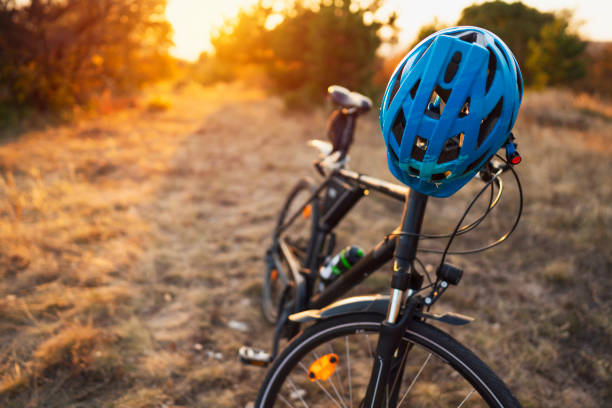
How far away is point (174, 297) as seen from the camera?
3.11m

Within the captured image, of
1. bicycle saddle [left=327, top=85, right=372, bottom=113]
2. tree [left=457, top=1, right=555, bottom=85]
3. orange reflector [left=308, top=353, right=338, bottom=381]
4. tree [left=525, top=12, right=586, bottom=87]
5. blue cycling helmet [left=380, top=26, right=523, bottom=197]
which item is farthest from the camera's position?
tree [left=525, top=12, right=586, bottom=87]

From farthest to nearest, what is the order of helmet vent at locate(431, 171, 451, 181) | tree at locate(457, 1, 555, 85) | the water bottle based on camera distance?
tree at locate(457, 1, 555, 85) → the water bottle → helmet vent at locate(431, 171, 451, 181)

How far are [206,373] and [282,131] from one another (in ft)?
23.1

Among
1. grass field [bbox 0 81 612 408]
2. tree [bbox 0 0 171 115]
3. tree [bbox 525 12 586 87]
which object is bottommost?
grass field [bbox 0 81 612 408]

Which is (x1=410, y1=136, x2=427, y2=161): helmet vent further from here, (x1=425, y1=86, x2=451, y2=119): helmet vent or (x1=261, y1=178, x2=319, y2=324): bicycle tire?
(x1=261, y1=178, x2=319, y2=324): bicycle tire

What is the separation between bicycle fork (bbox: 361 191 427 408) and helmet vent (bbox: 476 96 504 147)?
31 cm

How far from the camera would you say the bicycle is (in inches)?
46.5

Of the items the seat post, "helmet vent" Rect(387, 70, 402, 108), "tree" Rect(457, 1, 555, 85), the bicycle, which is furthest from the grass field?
"tree" Rect(457, 1, 555, 85)

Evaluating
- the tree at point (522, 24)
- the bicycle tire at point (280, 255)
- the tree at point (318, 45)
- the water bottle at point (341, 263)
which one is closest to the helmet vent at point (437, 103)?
the water bottle at point (341, 263)

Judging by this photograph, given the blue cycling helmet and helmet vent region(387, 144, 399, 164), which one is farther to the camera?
helmet vent region(387, 144, 399, 164)

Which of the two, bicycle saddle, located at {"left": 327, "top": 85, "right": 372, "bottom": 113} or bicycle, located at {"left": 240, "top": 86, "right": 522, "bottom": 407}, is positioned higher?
bicycle saddle, located at {"left": 327, "top": 85, "right": 372, "bottom": 113}

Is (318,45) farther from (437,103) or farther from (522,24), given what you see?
(522,24)

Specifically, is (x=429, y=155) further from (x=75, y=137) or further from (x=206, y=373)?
(x=75, y=137)

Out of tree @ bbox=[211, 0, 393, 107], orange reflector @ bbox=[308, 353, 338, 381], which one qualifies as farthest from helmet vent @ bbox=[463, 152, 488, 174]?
tree @ bbox=[211, 0, 393, 107]
